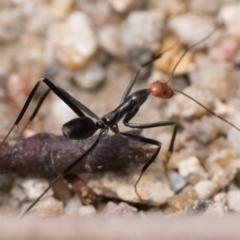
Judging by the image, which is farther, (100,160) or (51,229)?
(100,160)

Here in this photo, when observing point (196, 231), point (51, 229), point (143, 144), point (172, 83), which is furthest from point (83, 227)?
point (172, 83)

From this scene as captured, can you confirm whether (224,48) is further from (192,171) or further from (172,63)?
(192,171)

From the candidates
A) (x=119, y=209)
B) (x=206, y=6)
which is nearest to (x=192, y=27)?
(x=206, y=6)

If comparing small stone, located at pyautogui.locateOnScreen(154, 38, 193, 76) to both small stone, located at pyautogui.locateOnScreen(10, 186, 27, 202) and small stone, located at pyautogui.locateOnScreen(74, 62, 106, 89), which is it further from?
small stone, located at pyautogui.locateOnScreen(10, 186, 27, 202)

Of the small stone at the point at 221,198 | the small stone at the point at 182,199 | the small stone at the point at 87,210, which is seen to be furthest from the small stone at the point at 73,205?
the small stone at the point at 221,198

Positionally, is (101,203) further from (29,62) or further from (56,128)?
(29,62)
